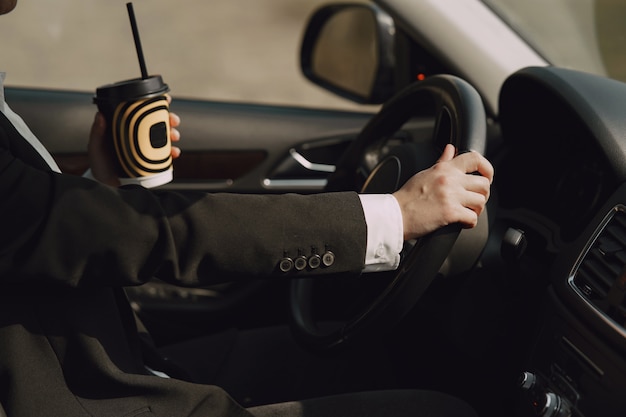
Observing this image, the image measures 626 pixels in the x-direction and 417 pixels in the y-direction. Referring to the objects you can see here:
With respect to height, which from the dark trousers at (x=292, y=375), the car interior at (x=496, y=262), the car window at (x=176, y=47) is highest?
the car interior at (x=496, y=262)

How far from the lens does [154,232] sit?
3.87 feet

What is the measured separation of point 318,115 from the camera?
2432mm

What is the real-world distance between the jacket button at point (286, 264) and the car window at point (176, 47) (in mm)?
4521

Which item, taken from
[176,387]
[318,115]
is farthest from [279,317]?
[176,387]

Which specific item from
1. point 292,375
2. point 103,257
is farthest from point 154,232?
point 292,375

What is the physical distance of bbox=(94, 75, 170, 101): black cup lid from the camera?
58.2 inches

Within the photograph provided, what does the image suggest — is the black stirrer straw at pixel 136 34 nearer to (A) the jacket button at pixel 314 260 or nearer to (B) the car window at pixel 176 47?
(A) the jacket button at pixel 314 260

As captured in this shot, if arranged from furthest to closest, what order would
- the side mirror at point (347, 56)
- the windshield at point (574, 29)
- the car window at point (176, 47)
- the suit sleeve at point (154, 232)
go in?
1. the car window at point (176, 47)
2. the side mirror at point (347, 56)
3. the windshield at point (574, 29)
4. the suit sleeve at point (154, 232)

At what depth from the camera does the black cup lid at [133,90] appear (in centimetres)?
148

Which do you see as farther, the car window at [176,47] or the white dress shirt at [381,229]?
the car window at [176,47]

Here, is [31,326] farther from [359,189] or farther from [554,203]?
[554,203]

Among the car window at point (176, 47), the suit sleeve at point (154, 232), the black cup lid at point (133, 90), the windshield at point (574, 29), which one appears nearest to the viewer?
→ the suit sleeve at point (154, 232)

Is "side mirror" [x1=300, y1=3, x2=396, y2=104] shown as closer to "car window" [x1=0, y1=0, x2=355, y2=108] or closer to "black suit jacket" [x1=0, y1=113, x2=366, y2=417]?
"black suit jacket" [x1=0, y1=113, x2=366, y2=417]

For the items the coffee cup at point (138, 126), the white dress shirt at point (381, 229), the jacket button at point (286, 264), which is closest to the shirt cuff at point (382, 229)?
the white dress shirt at point (381, 229)
